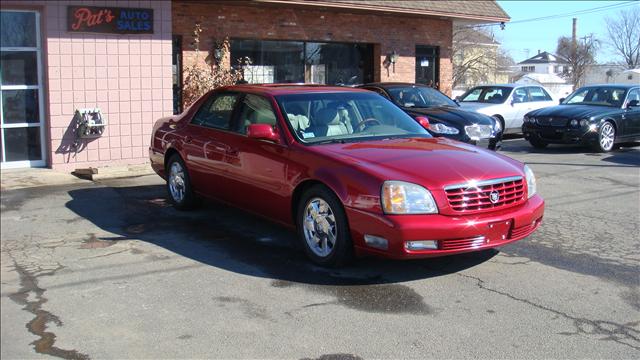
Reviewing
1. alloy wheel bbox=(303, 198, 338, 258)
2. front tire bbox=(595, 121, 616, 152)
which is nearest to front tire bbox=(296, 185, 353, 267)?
alloy wheel bbox=(303, 198, 338, 258)

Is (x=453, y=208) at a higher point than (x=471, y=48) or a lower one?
lower

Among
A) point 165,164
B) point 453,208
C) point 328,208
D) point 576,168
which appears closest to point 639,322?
point 453,208

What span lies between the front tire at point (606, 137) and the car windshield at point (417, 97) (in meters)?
3.41

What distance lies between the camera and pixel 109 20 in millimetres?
10992

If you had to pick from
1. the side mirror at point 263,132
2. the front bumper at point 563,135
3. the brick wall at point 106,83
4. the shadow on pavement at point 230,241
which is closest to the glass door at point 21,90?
the brick wall at point 106,83

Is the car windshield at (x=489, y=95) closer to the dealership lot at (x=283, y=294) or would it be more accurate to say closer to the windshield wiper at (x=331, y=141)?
the dealership lot at (x=283, y=294)

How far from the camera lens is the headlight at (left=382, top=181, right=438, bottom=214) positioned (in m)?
5.04

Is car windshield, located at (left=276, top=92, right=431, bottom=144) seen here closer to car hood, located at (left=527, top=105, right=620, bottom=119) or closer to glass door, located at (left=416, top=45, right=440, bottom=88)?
car hood, located at (left=527, top=105, right=620, bottom=119)

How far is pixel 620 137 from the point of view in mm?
14125

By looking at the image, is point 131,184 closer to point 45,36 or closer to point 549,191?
point 45,36

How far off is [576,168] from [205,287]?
8244 millimetres

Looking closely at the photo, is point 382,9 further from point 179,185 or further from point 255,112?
point 255,112

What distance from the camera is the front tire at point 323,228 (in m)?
5.35

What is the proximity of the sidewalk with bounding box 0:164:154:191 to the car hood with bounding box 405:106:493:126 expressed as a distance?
4.78 metres
